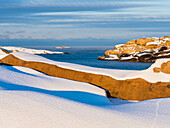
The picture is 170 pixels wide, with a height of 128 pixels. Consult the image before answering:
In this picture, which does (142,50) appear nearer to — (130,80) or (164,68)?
(164,68)

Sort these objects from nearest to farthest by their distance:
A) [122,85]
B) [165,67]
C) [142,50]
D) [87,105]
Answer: [87,105] < [165,67] < [122,85] < [142,50]

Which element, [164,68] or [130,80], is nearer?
[164,68]

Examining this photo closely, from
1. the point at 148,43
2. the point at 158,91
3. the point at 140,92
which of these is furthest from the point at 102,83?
the point at 148,43

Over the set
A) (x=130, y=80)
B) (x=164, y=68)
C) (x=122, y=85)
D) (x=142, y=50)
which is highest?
(x=164, y=68)

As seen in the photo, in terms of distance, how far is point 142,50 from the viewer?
277ft

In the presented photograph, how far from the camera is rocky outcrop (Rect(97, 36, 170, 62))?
74.8 meters

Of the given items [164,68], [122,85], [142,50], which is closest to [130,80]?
[122,85]

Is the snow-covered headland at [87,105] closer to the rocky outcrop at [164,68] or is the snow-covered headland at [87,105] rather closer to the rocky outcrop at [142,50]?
the rocky outcrop at [164,68]

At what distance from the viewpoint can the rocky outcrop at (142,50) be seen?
7481cm

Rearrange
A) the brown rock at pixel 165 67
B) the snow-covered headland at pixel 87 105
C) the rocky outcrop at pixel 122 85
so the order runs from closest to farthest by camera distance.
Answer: the snow-covered headland at pixel 87 105, the rocky outcrop at pixel 122 85, the brown rock at pixel 165 67

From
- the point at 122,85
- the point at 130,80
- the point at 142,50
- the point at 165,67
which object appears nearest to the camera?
the point at 165,67

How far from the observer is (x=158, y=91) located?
714 inches

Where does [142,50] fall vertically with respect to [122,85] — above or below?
above

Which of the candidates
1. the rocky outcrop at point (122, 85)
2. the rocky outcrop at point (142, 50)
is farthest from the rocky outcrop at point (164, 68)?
the rocky outcrop at point (142, 50)
